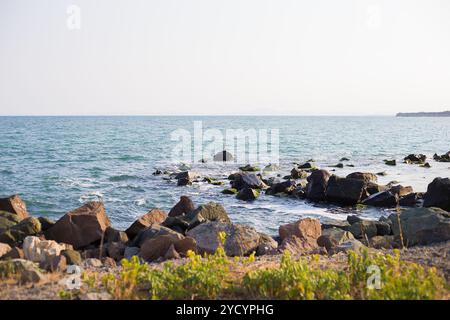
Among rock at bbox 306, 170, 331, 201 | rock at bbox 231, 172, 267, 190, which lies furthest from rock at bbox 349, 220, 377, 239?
rock at bbox 231, 172, 267, 190

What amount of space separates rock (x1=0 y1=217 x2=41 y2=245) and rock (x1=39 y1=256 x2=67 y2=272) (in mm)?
4182

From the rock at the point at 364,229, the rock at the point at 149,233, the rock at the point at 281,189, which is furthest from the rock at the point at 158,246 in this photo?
the rock at the point at 281,189

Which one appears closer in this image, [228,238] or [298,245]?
[228,238]

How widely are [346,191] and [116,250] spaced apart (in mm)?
13949

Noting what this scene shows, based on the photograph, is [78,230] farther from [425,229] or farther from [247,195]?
[247,195]

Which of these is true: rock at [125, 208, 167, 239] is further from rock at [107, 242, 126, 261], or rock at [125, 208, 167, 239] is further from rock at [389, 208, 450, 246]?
rock at [389, 208, 450, 246]

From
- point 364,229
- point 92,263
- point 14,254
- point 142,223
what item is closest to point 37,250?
point 14,254

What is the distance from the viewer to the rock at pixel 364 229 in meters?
14.0

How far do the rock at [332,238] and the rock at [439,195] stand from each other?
27.7 ft

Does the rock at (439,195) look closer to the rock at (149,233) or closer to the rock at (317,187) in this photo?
the rock at (317,187)

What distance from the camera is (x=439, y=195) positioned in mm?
19547
